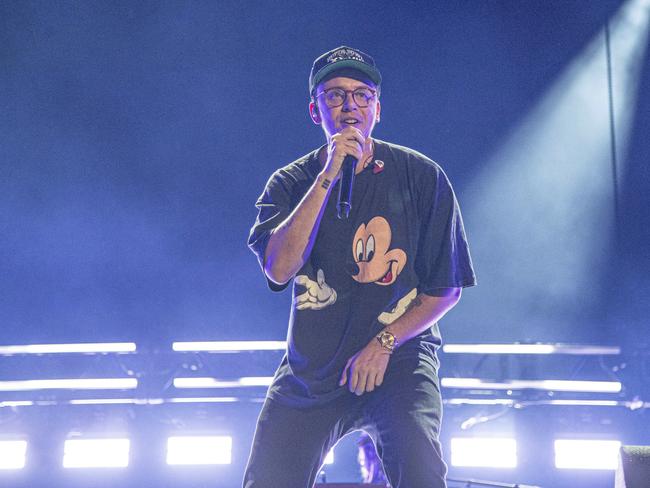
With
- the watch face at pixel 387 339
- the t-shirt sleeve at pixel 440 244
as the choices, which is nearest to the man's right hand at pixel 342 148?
the t-shirt sleeve at pixel 440 244

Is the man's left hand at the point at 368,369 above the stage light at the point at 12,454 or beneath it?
beneath

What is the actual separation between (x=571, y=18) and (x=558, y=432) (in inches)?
225

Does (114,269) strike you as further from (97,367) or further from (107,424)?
(107,424)

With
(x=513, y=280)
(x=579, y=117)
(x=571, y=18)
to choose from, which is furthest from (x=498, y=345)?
(x=571, y=18)

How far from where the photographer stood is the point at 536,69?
9617 millimetres

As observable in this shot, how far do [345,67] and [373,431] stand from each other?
1.13 m

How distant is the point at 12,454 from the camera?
11109 millimetres

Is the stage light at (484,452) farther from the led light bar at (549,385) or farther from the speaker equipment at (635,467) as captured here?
the speaker equipment at (635,467)

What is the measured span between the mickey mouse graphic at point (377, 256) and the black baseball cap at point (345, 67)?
1.56 feet

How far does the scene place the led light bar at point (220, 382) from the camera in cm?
1016

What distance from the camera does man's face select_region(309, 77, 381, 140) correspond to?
2354 millimetres

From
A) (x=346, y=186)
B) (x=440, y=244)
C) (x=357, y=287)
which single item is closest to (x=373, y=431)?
(x=357, y=287)

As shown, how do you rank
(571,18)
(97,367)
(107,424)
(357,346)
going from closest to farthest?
(357,346)
(571,18)
(97,367)
(107,424)

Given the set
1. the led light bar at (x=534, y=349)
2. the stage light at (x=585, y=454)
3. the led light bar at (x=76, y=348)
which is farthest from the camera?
the stage light at (x=585, y=454)
